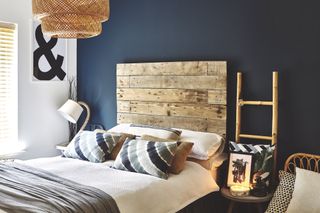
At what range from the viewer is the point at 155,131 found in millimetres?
3693

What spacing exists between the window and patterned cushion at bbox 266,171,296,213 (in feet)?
9.48

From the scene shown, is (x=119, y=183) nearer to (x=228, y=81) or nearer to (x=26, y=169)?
(x=26, y=169)

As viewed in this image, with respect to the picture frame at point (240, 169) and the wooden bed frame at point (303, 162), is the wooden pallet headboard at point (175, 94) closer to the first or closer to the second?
the picture frame at point (240, 169)

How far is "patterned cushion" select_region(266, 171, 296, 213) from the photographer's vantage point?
2.82m

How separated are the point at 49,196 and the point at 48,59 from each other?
248 cm

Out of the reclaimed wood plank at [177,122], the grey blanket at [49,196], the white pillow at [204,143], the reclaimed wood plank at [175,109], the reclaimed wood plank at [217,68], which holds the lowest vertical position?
the grey blanket at [49,196]

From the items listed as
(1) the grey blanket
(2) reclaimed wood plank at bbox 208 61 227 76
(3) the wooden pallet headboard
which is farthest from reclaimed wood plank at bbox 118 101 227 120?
(1) the grey blanket

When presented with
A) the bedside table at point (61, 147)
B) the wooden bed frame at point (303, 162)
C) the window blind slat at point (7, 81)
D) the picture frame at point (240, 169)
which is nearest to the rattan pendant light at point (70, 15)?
the picture frame at point (240, 169)

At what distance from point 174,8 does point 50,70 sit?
1.73 metres

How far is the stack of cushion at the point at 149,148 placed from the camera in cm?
309

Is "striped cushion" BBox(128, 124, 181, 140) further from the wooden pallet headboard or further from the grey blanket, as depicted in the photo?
the grey blanket

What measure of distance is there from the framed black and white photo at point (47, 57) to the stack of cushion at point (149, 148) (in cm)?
119

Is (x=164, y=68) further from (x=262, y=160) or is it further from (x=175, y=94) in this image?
(x=262, y=160)

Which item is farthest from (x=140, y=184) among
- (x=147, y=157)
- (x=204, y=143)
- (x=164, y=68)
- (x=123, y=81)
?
(x=123, y=81)
